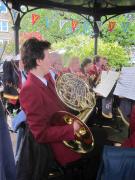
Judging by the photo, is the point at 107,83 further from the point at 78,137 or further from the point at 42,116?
the point at 42,116

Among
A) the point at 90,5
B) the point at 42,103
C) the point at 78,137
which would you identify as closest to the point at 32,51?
the point at 42,103

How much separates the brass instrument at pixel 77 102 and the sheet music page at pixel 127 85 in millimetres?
335

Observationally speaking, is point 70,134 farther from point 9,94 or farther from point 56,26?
point 56,26

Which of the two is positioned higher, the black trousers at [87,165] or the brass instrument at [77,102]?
the brass instrument at [77,102]

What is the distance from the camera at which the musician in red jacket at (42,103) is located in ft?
7.11

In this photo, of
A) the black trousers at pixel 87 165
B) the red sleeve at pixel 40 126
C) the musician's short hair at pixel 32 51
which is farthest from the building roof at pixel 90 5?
the red sleeve at pixel 40 126

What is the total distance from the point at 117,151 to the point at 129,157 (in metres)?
0.07

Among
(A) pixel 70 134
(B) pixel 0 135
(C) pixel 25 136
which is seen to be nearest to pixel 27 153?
(C) pixel 25 136

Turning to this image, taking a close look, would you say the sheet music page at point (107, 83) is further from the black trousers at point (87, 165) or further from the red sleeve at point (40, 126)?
the red sleeve at point (40, 126)

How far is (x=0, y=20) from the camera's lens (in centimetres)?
2938

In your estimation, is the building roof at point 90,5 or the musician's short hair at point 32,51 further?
the building roof at point 90,5

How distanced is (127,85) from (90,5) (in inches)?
186

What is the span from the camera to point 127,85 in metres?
2.66

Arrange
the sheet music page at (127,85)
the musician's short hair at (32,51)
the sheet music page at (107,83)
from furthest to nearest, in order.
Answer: the sheet music page at (107,83) < the sheet music page at (127,85) < the musician's short hair at (32,51)
